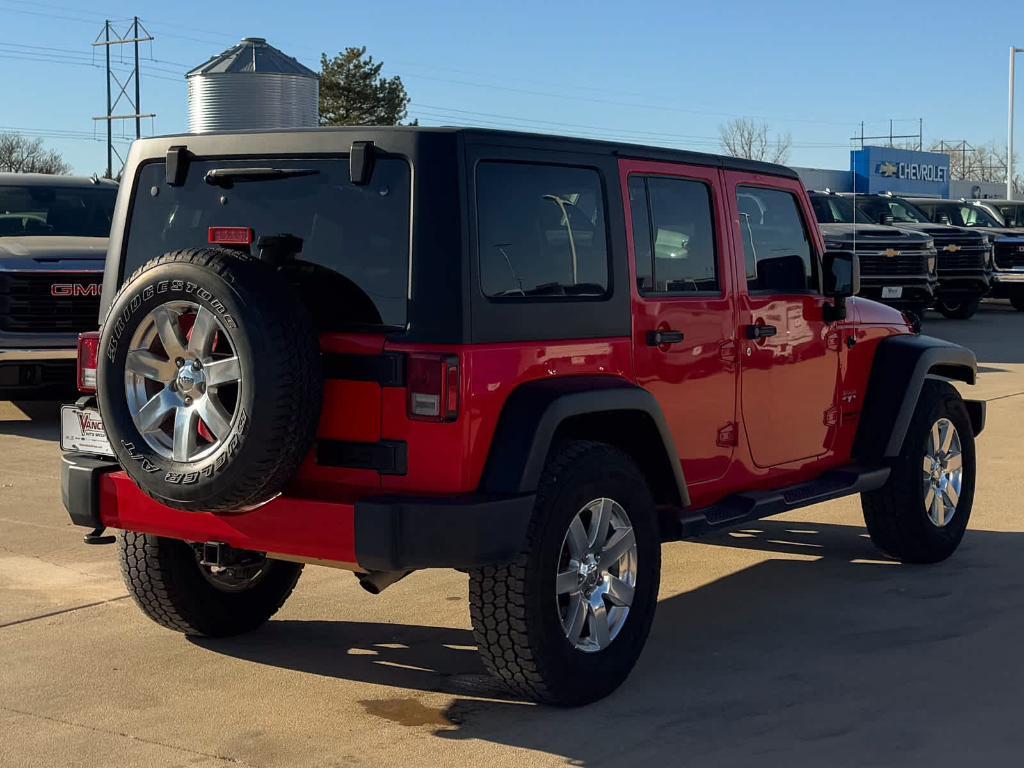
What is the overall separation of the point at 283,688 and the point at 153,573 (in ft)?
2.54

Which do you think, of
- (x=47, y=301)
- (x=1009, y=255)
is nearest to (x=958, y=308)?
(x=1009, y=255)

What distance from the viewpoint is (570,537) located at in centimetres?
487

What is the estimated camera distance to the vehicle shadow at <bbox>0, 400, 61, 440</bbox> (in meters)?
11.3

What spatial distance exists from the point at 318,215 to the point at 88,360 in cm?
117

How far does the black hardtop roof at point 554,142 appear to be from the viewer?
4660 millimetres

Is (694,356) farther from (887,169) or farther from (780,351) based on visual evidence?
(887,169)

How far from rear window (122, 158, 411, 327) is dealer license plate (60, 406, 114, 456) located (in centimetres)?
59

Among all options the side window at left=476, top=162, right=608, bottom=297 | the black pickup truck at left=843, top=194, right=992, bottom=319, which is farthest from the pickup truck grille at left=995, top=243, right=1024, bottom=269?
the side window at left=476, top=162, right=608, bottom=297

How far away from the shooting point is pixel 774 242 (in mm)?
6305

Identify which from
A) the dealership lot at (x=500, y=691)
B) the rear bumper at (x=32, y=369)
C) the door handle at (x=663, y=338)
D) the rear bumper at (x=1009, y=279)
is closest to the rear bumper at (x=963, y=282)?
the rear bumper at (x=1009, y=279)

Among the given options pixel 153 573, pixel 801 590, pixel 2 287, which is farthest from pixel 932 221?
pixel 153 573

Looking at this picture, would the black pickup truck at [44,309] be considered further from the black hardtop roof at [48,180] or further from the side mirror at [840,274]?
the side mirror at [840,274]

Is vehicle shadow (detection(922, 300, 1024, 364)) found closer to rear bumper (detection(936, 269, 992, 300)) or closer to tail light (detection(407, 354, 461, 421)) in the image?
rear bumper (detection(936, 269, 992, 300))

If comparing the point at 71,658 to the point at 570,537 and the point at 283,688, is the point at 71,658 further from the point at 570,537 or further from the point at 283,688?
the point at 570,537
